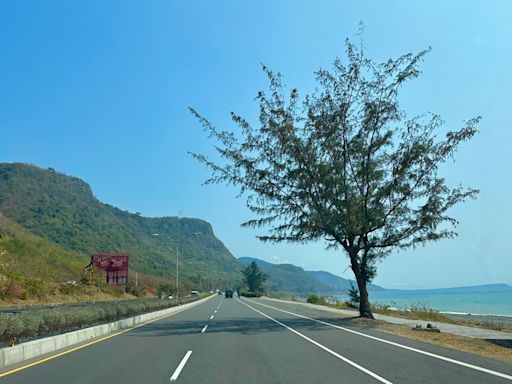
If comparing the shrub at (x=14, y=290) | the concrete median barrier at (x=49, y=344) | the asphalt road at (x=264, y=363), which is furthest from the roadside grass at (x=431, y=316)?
the shrub at (x=14, y=290)

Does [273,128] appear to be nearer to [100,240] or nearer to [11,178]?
[100,240]

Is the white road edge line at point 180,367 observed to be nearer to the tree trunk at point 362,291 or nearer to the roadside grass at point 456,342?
the roadside grass at point 456,342

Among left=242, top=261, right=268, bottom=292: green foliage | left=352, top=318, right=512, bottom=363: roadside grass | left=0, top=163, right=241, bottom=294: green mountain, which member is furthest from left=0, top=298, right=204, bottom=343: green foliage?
left=242, top=261, right=268, bottom=292: green foliage

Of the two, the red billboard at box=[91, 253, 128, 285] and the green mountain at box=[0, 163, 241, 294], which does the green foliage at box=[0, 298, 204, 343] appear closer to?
the red billboard at box=[91, 253, 128, 285]

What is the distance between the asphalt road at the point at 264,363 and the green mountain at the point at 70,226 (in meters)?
56.8

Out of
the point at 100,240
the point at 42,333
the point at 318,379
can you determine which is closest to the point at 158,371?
the point at 318,379

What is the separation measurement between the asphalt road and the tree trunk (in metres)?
11.3

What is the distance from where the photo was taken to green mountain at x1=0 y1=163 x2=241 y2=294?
3413 inches

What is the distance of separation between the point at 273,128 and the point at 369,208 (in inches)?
277

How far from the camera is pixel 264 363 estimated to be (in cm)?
1243

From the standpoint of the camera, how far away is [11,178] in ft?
399

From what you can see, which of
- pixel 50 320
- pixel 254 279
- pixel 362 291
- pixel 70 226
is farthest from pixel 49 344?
pixel 254 279

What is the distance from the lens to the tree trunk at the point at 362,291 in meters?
29.9

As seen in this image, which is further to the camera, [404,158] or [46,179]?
[46,179]
